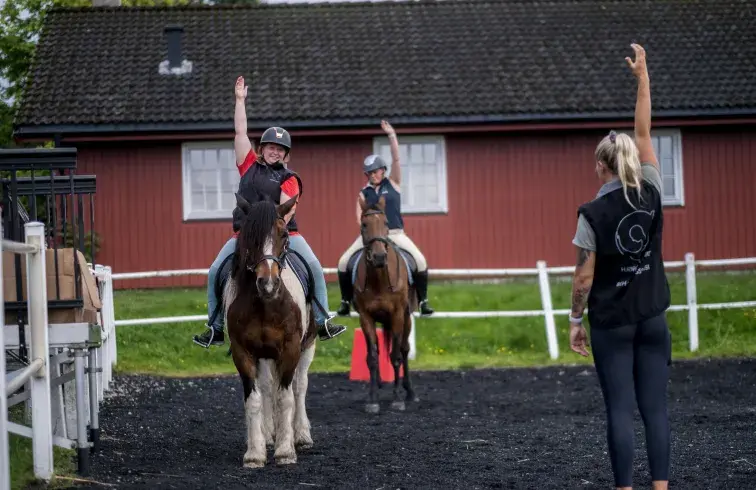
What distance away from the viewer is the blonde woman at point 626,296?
734 centimetres

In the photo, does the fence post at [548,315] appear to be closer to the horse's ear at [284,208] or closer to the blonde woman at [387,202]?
the blonde woman at [387,202]

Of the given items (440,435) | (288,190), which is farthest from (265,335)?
(440,435)

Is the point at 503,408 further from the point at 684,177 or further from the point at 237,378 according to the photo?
the point at 684,177

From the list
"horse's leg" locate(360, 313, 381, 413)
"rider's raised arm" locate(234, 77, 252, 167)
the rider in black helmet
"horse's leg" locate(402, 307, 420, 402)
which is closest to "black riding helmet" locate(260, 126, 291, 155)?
the rider in black helmet

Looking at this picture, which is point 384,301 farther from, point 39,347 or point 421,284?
point 39,347

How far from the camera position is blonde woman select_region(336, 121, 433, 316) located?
14422 mm

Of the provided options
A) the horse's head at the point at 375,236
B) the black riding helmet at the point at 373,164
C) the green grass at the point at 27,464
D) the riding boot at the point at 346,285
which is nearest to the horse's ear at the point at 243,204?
the green grass at the point at 27,464

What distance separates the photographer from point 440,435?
11.7 meters

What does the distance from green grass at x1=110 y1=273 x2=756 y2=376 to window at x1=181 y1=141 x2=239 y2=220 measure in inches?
129

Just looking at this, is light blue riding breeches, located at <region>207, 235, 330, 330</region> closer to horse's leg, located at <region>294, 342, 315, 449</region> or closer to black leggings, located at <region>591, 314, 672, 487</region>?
horse's leg, located at <region>294, 342, 315, 449</region>

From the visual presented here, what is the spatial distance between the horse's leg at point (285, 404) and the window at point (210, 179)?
56.6 feet

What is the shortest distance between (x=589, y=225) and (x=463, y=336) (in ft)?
44.7

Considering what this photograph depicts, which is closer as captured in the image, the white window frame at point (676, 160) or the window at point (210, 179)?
the window at point (210, 179)

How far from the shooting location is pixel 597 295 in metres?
7.46
